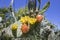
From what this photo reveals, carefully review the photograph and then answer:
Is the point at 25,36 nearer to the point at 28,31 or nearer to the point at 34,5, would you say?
the point at 28,31

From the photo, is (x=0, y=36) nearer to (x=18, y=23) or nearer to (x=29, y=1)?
(x=18, y=23)

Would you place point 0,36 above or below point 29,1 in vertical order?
below

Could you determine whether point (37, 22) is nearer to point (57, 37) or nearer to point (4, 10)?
point (57, 37)

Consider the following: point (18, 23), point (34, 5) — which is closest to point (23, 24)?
point (18, 23)

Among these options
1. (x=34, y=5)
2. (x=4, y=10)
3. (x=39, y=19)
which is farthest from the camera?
(x=4, y=10)

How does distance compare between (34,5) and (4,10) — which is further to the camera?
(4,10)

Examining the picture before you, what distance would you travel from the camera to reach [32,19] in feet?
2.64

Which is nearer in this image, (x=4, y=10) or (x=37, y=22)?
(x=37, y=22)

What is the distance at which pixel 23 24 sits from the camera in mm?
829

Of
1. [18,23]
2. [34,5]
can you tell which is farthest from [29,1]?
[18,23]

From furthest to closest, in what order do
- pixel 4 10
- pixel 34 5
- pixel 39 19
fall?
pixel 4 10 → pixel 34 5 → pixel 39 19

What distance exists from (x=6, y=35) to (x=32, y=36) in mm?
119

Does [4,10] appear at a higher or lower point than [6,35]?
higher

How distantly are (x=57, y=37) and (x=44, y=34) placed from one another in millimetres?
76
